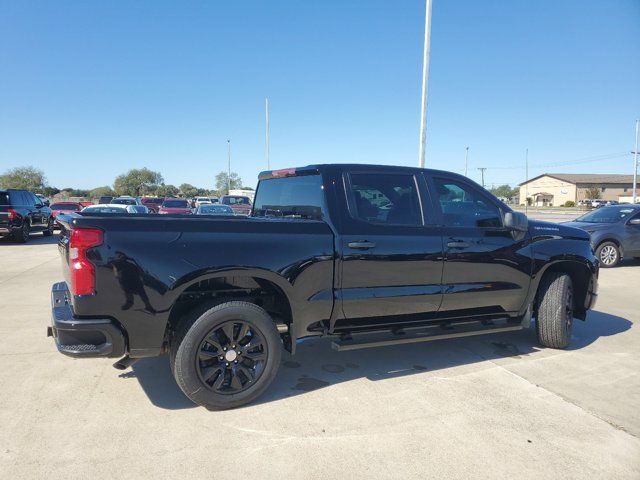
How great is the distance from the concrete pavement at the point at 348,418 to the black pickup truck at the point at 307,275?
38cm

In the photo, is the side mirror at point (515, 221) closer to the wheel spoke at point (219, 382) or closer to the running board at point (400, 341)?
the running board at point (400, 341)

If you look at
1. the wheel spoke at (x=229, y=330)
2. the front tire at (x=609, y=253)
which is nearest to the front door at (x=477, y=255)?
the wheel spoke at (x=229, y=330)

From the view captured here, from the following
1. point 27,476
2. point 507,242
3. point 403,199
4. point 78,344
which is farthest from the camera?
point 507,242

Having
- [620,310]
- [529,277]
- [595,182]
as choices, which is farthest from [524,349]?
[595,182]

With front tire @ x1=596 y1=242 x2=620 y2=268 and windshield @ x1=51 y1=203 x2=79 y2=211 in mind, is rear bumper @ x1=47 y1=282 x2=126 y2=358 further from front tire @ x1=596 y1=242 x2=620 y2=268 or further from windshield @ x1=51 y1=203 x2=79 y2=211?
windshield @ x1=51 y1=203 x2=79 y2=211

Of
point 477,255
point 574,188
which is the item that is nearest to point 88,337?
point 477,255

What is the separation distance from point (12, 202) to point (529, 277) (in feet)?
52.2

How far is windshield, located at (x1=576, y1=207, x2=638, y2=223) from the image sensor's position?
37.0 ft

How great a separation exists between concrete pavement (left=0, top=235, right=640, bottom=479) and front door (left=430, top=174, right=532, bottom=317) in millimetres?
635

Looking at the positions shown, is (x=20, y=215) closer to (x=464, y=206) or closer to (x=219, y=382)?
(x=219, y=382)

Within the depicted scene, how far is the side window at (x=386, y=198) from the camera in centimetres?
402

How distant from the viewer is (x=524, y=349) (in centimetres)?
511

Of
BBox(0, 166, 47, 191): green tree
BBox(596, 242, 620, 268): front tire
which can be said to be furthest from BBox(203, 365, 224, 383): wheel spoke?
BBox(0, 166, 47, 191): green tree

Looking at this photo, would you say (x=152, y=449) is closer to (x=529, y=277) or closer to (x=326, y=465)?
(x=326, y=465)
